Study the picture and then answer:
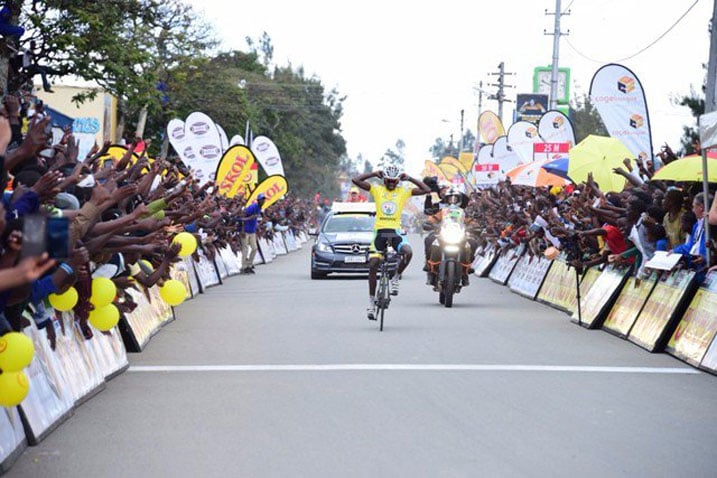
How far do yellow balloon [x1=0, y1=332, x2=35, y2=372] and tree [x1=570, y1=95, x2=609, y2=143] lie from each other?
73935mm

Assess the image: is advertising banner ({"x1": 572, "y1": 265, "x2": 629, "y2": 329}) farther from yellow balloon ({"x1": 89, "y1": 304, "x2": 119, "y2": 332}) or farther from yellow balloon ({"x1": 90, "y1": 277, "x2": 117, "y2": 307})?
yellow balloon ({"x1": 90, "y1": 277, "x2": 117, "y2": 307})

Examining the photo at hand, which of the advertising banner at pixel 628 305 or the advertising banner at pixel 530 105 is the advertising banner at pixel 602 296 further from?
the advertising banner at pixel 530 105

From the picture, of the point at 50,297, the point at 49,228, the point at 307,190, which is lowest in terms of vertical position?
the point at 307,190

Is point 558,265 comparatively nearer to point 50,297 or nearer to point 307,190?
point 50,297

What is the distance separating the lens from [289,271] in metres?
31.2

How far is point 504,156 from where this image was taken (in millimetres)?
40031

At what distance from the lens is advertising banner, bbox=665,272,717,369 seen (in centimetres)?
1175

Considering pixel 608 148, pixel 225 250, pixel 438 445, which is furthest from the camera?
pixel 225 250

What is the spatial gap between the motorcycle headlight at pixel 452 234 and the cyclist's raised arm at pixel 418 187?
3.21 meters

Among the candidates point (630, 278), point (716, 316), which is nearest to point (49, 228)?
point (716, 316)

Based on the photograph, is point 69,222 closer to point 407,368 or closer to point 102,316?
point 102,316

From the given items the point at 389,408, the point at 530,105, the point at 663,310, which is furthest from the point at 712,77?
the point at 530,105

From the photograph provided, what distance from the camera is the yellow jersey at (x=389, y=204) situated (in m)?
15.8

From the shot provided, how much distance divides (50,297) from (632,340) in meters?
8.05
